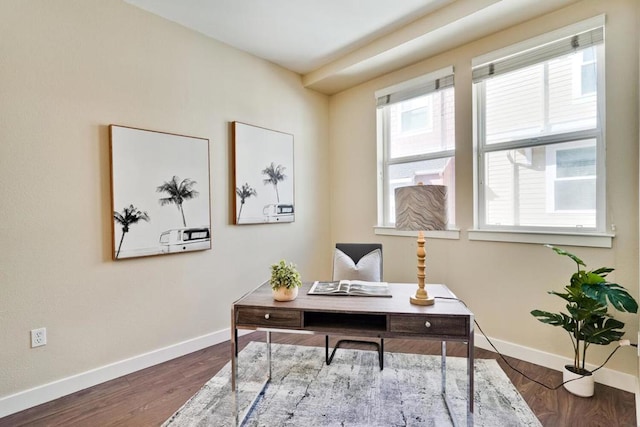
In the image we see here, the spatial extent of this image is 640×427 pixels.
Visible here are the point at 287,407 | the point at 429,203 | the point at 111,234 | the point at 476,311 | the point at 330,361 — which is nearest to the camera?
the point at 429,203

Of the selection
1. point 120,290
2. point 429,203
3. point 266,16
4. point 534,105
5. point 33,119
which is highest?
point 266,16

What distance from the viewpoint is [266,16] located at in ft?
8.53

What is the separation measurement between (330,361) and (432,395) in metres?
0.81

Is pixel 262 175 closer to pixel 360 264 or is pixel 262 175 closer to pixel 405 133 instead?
pixel 360 264

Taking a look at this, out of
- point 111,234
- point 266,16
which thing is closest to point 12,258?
point 111,234

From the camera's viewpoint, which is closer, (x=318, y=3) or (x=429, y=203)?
(x=429, y=203)

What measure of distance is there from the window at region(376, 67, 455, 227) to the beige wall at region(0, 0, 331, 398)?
1603 millimetres

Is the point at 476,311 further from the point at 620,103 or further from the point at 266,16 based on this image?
the point at 266,16

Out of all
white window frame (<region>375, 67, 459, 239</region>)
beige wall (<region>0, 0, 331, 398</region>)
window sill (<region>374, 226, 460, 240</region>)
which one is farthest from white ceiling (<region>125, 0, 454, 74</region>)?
window sill (<region>374, 226, 460, 240</region>)

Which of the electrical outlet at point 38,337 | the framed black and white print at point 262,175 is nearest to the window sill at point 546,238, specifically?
the framed black and white print at point 262,175

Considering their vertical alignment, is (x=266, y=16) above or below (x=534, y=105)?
above

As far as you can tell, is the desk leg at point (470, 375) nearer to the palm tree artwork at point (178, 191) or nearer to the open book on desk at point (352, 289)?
the open book on desk at point (352, 289)

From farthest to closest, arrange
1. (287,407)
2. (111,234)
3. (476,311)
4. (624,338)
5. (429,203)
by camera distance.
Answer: (476,311) → (111,234) → (624,338) → (287,407) → (429,203)

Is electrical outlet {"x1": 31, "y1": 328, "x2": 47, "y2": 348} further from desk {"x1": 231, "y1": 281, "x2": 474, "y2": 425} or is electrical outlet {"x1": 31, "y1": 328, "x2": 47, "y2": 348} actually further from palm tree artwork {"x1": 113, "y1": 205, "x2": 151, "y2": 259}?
desk {"x1": 231, "y1": 281, "x2": 474, "y2": 425}
